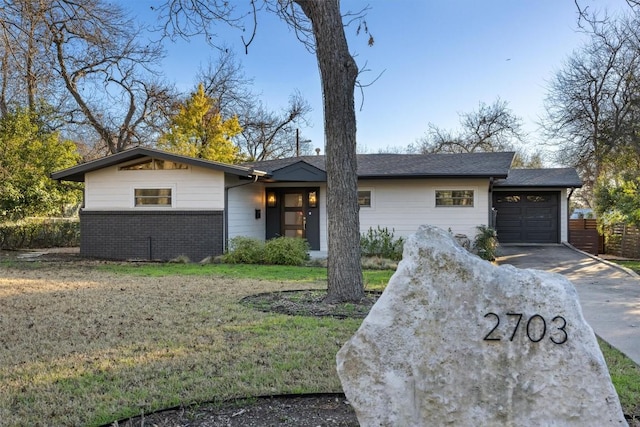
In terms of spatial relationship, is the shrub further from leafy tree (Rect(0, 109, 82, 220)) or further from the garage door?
leafy tree (Rect(0, 109, 82, 220))

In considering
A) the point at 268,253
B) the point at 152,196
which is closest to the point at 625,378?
the point at 268,253

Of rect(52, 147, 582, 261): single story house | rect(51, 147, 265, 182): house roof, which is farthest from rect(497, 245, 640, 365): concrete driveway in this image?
→ rect(51, 147, 265, 182): house roof

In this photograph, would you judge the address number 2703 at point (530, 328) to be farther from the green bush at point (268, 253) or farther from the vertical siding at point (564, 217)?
the vertical siding at point (564, 217)

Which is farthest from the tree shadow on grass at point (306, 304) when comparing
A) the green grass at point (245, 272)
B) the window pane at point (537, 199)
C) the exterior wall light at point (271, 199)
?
the window pane at point (537, 199)

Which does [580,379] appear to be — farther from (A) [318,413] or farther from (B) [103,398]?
(B) [103,398]

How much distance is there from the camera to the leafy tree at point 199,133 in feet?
81.7

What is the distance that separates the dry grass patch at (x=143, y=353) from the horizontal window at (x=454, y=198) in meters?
9.14

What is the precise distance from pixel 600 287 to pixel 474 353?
8.12 m

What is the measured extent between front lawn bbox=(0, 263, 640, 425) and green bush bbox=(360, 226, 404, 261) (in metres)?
6.23

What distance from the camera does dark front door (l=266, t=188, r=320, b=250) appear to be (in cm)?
1631

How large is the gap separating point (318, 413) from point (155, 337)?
260 cm

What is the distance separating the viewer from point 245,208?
15500 mm

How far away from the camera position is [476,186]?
15203mm

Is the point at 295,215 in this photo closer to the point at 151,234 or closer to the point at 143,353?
the point at 151,234
